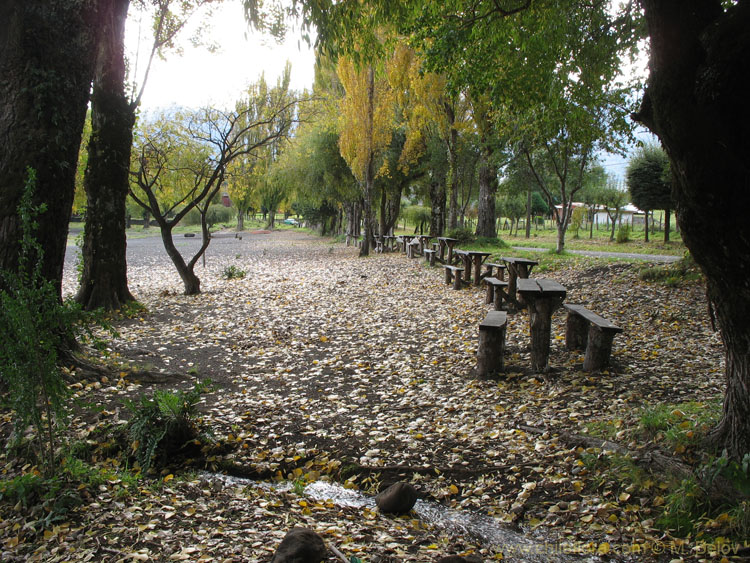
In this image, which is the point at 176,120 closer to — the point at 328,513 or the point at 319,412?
the point at 319,412

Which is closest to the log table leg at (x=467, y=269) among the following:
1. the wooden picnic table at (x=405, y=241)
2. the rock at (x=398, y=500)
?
the wooden picnic table at (x=405, y=241)

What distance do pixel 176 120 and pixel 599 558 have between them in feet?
42.0

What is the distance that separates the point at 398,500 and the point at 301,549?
3.28 ft

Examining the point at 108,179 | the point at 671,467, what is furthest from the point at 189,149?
the point at 671,467

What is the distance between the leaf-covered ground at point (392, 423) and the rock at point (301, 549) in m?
0.24

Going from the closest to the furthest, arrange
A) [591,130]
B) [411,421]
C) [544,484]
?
[544,484] → [411,421] → [591,130]

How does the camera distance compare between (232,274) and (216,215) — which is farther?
(216,215)

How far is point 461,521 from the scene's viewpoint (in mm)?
3125

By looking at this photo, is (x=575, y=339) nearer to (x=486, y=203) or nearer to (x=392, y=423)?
(x=392, y=423)

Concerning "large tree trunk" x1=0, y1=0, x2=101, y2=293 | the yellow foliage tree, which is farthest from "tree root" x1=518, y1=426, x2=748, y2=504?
the yellow foliage tree

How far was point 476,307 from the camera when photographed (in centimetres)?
964

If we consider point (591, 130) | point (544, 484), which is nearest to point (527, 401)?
point (544, 484)

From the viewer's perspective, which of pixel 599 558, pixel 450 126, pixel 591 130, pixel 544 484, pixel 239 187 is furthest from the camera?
pixel 450 126

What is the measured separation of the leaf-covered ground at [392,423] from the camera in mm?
2734
